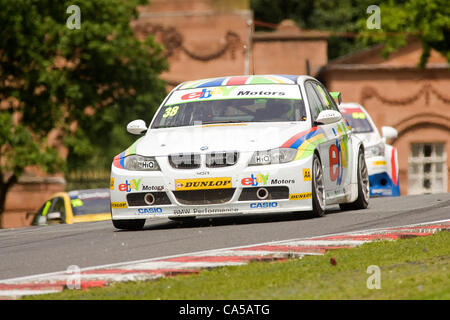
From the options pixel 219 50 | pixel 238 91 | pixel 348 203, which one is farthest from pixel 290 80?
pixel 219 50

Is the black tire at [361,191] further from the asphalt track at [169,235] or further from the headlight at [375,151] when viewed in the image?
the headlight at [375,151]

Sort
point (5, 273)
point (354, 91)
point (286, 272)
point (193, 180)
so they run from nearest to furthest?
point (286, 272) → point (5, 273) → point (193, 180) → point (354, 91)

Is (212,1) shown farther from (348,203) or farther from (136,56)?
(348,203)

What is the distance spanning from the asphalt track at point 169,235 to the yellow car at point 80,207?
4519 mm

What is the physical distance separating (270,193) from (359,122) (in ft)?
28.7

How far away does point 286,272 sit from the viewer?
8.53 meters

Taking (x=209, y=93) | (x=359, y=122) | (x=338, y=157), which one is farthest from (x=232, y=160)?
(x=359, y=122)

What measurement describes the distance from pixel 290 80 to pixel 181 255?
4921 millimetres

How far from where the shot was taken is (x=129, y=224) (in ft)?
42.3

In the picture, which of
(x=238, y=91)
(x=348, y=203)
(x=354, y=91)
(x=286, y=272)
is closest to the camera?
(x=286, y=272)

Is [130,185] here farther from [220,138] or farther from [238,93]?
[238,93]

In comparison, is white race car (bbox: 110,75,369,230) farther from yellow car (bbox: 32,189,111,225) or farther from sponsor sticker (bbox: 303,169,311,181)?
yellow car (bbox: 32,189,111,225)

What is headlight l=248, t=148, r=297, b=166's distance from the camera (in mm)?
12188

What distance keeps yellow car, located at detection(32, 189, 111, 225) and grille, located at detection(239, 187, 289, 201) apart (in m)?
7.23
